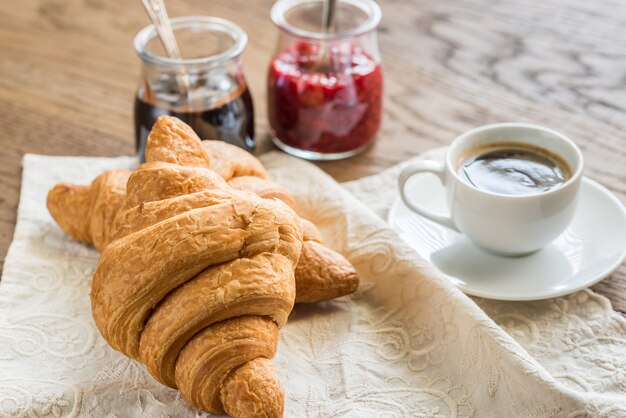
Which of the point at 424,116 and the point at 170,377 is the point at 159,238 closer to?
the point at 170,377

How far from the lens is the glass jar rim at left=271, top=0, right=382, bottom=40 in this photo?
152cm

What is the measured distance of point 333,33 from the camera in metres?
1.57

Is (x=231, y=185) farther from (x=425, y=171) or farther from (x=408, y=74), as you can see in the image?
(x=408, y=74)

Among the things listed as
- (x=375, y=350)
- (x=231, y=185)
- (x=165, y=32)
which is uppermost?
(x=165, y=32)

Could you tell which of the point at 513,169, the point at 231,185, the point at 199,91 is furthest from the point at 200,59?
the point at 513,169

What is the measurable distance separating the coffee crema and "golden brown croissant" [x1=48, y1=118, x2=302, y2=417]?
374mm

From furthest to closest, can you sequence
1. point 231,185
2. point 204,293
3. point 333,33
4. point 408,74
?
point 408,74
point 333,33
point 231,185
point 204,293

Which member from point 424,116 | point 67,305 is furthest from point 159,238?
point 424,116

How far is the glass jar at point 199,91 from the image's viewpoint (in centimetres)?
148

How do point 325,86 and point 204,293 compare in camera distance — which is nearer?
point 204,293

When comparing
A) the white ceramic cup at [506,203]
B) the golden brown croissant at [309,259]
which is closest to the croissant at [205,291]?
the golden brown croissant at [309,259]

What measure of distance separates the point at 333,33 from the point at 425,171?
0.36m

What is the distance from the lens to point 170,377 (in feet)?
3.47

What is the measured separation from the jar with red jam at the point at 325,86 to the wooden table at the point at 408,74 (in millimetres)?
52
